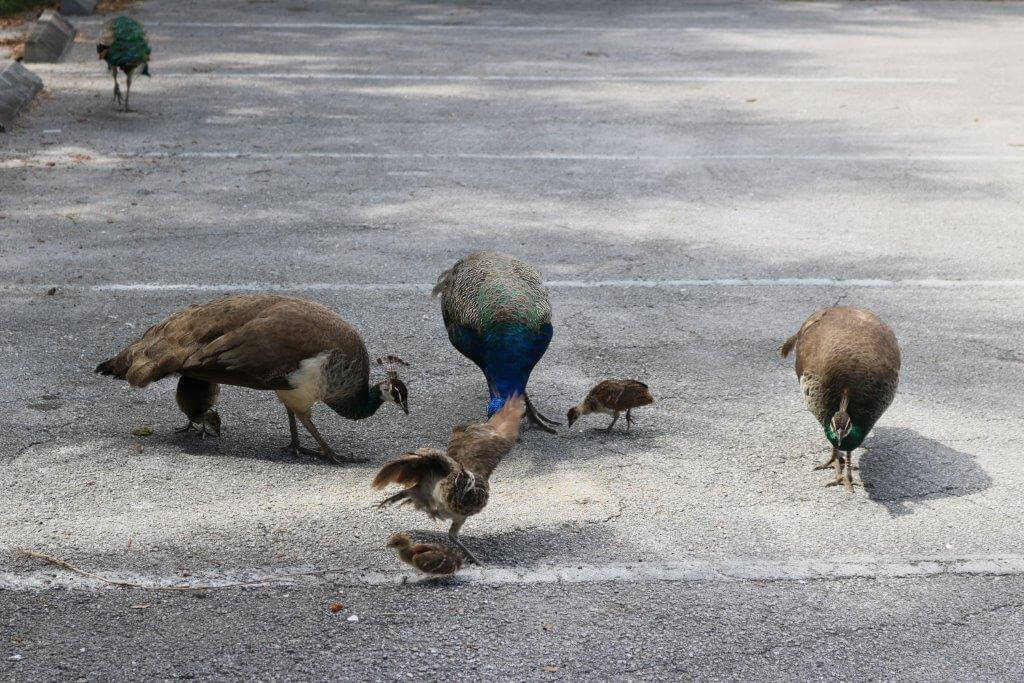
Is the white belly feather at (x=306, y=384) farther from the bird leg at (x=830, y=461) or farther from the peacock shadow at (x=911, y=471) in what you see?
the peacock shadow at (x=911, y=471)

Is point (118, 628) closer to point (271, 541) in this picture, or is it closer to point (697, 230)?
point (271, 541)

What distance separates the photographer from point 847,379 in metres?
5.29

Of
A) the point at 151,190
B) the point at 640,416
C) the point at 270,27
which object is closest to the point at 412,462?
the point at 640,416

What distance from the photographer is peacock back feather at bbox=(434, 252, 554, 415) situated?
5.62m

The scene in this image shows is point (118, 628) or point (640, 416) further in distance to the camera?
point (640, 416)

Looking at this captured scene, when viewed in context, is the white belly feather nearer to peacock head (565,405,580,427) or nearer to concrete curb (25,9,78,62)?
peacock head (565,405,580,427)

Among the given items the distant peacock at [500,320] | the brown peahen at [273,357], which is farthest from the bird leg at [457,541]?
the brown peahen at [273,357]

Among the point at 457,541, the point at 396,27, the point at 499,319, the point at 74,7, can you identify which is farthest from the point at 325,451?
the point at 74,7

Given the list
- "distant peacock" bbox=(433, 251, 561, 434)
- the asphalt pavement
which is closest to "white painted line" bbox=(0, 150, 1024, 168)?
the asphalt pavement

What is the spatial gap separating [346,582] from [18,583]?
118 cm

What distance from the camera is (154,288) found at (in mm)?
7719

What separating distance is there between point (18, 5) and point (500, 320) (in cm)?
1472

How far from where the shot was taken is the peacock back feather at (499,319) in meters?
5.62

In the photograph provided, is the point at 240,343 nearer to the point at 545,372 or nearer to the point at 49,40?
the point at 545,372
